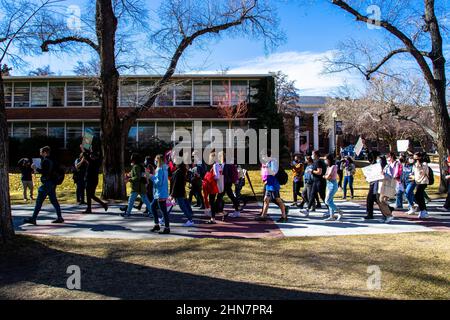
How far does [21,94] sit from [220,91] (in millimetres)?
16445

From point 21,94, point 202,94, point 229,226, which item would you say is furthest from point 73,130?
point 229,226

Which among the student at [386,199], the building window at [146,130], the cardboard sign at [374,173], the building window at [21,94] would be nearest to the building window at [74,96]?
the building window at [21,94]

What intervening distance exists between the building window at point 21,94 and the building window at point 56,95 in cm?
192

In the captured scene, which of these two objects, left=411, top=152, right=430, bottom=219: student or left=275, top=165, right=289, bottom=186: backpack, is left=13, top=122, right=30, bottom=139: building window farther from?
left=411, top=152, right=430, bottom=219: student

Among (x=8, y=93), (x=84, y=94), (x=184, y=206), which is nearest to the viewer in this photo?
(x=184, y=206)

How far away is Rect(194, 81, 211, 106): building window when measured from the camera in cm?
3316

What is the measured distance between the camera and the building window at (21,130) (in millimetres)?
33456

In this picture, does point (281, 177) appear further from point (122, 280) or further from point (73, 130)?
Result: point (73, 130)

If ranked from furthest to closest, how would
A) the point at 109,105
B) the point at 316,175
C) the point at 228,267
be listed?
the point at 109,105
the point at 316,175
the point at 228,267

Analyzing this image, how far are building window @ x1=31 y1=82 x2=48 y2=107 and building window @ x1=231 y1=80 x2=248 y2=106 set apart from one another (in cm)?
1533

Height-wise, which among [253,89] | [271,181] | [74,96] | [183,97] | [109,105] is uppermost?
[253,89]

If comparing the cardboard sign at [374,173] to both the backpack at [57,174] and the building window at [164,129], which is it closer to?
the backpack at [57,174]

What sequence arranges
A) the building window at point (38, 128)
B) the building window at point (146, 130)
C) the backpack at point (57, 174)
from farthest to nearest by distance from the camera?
the building window at point (38, 128) → the building window at point (146, 130) → the backpack at point (57, 174)

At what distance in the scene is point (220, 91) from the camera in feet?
108
